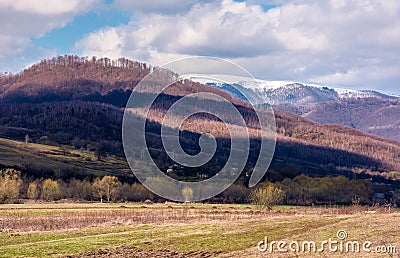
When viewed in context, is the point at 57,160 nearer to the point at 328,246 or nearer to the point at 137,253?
the point at 137,253

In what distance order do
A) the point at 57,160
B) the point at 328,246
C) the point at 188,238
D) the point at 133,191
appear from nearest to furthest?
the point at 328,246 → the point at 188,238 → the point at 133,191 → the point at 57,160

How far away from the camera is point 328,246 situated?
29.0 meters

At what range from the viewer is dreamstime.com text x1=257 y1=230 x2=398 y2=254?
2710 centimetres

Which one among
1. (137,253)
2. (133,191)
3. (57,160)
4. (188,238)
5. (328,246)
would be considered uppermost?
(57,160)

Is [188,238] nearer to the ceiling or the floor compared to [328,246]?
nearer to the floor

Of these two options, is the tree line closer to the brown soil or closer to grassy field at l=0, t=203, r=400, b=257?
grassy field at l=0, t=203, r=400, b=257

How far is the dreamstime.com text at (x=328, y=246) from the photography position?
2710cm

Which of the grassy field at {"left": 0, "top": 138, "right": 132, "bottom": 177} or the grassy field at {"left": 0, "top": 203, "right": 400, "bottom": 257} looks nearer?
the grassy field at {"left": 0, "top": 203, "right": 400, "bottom": 257}

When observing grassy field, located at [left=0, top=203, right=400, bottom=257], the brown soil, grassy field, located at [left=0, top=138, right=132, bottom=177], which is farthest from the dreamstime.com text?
grassy field, located at [left=0, top=138, right=132, bottom=177]

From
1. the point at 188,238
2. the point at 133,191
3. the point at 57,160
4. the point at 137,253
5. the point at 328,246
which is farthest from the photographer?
the point at 57,160

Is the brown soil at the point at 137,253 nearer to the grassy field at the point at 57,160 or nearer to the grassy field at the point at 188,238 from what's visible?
the grassy field at the point at 188,238

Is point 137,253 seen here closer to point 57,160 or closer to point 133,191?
point 133,191

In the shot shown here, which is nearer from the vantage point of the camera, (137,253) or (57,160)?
(137,253)

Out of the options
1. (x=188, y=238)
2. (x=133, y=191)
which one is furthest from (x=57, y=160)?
(x=188, y=238)
